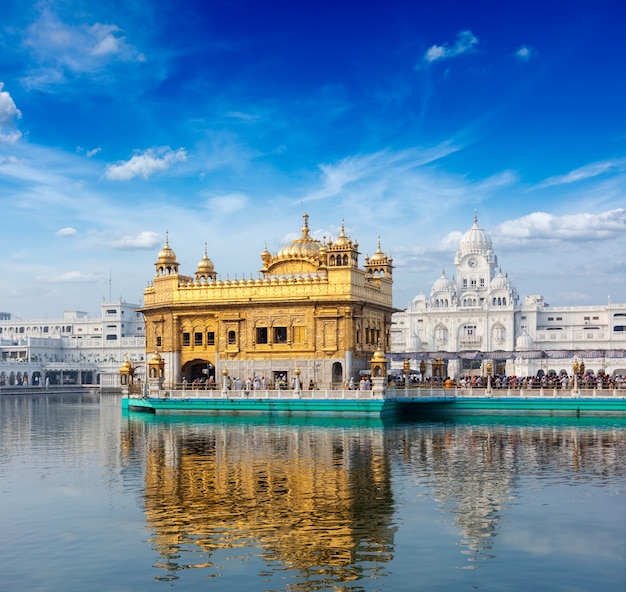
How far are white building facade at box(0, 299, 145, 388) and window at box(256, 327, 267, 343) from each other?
6446 cm

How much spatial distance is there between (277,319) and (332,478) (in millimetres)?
27461

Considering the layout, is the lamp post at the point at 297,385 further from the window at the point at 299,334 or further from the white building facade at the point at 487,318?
the white building facade at the point at 487,318

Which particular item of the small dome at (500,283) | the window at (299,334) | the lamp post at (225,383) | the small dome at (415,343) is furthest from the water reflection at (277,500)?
the small dome at (500,283)

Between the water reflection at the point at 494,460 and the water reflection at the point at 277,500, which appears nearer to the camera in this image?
Answer: the water reflection at the point at 277,500

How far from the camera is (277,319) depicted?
1991 inches

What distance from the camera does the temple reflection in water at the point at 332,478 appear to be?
15.7m

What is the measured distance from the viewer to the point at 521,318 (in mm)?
137000

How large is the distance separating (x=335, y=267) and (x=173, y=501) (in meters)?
30.4

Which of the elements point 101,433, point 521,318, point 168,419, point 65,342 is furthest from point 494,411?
point 65,342

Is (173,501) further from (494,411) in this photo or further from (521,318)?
(521,318)

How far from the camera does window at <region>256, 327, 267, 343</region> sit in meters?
51.2

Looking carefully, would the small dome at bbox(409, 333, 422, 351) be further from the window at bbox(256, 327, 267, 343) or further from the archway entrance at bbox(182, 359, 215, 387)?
the window at bbox(256, 327, 267, 343)

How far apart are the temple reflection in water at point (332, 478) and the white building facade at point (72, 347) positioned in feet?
266

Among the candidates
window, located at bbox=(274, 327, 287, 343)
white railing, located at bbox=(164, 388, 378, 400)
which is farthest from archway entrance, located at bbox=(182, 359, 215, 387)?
white railing, located at bbox=(164, 388, 378, 400)
